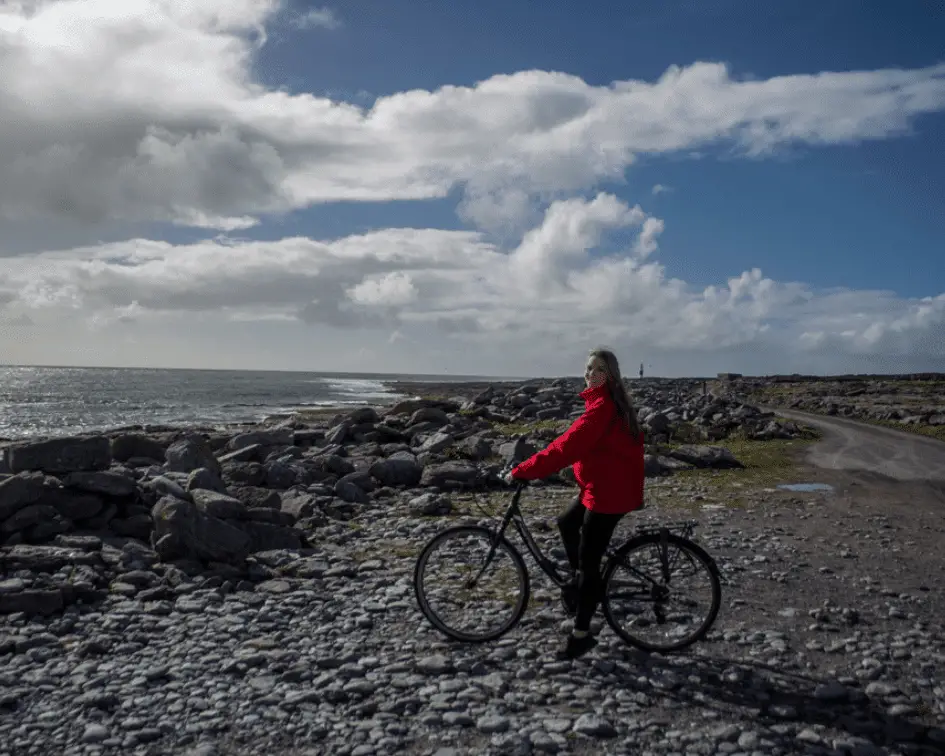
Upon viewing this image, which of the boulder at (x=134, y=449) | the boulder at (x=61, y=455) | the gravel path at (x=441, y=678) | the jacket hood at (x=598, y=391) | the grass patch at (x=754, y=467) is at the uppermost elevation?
the jacket hood at (x=598, y=391)

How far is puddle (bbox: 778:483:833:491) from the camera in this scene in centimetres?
2009

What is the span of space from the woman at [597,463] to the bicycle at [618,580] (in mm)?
374

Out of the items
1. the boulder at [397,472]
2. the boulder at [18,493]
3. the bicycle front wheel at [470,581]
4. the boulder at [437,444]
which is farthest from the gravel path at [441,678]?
the boulder at [437,444]

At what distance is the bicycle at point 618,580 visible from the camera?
799cm

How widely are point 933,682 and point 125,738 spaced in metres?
7.86

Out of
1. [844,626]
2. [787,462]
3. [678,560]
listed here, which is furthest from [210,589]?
[787,462]

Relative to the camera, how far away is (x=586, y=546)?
7.76 metres

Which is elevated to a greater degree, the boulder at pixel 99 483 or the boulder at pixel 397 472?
the boulder at pixel 99 483

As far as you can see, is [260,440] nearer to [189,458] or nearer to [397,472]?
[189,458]

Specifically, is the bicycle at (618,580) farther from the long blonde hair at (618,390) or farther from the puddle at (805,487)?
the puddle at (805,487)

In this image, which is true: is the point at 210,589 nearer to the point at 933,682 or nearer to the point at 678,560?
the point at 678,560

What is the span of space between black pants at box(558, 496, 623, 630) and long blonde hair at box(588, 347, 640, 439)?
1018mm

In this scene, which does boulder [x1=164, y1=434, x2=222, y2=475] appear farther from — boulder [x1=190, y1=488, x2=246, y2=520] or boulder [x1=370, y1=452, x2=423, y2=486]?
boulder [x1=190, y1=488, x2=246, y2=520]

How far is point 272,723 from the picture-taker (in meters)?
6.43
